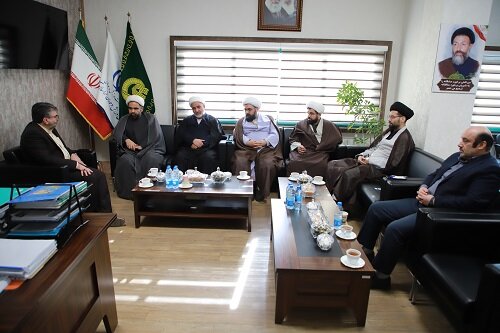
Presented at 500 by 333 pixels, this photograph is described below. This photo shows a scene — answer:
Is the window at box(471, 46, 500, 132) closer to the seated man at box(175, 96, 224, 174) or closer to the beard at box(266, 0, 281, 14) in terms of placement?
the beard at box(266, 0, 281, 14)

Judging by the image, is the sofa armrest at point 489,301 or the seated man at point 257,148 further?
the seated man at point 257,148

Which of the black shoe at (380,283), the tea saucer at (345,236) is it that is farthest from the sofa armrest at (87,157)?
the black shoe at (380,283)

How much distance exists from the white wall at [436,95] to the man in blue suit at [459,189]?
1.20 metres

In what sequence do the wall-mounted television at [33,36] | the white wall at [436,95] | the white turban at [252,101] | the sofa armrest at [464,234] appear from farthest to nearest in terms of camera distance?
the white turban at [252,101] → the white wall at [436,95] → the wall-mounted television at [33,36] → the sofa armrest at [464,234]

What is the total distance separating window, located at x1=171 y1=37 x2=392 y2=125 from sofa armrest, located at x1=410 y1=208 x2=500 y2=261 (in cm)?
291

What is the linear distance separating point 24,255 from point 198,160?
9.87 feet

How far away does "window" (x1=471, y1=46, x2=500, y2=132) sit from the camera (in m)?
4.49

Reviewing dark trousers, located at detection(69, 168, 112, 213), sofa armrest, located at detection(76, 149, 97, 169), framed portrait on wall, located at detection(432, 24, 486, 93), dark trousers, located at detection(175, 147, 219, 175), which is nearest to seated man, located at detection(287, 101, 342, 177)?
dark trousers, located at detection(175, 147, 219, 175)

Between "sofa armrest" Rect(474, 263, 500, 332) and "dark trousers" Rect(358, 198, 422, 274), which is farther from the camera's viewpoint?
"dark trousers" Rect(358, 198, 422, 274)

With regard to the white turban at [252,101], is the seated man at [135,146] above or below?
below

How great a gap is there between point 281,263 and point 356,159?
2.35 m

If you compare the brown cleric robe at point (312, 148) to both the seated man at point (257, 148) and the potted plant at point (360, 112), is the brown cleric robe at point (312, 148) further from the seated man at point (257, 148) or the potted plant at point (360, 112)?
the potted plant at point (360, 112)

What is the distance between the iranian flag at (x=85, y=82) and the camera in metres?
4.10

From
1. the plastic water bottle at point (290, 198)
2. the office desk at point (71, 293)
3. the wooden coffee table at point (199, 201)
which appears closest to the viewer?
the office desk at point (71, 293)
